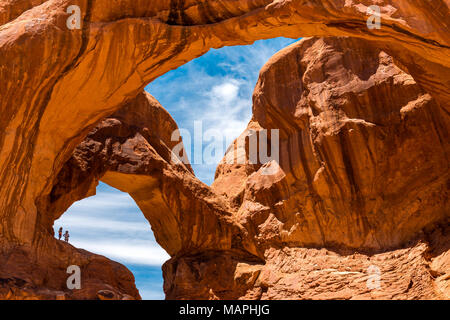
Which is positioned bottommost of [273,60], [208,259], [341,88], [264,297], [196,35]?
[264,297]

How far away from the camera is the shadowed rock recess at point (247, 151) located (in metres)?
8.66

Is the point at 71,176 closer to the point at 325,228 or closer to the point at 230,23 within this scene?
the point at 230,23

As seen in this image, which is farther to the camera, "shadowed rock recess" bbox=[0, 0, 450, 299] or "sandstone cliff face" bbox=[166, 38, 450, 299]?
"sandstone cliff face" bbox=[166, 38, 450, 299]

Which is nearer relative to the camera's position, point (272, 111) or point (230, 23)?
point (230, 23)

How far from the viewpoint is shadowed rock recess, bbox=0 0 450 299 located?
866 centimetres

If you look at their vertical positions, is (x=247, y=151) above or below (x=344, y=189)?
above

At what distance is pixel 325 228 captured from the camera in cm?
1270

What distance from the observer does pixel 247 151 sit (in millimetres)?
15539

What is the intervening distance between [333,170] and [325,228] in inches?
55.3

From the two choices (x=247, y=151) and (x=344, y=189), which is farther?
(x=247, y=151)

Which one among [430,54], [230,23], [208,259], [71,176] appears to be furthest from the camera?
[208,259]

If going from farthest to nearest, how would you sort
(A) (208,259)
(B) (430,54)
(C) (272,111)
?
(C) (272,111) < (A) (208,259) < (B) (430,54)

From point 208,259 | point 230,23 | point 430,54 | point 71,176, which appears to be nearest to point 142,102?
point 71,176

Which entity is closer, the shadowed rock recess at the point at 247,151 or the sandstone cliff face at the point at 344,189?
the shadowed rock recess at the point at 247,151
